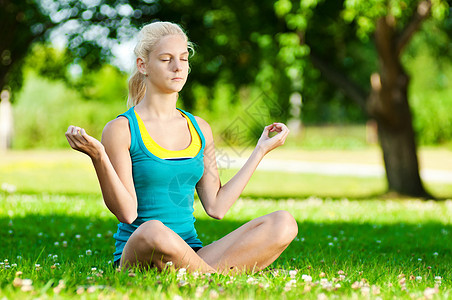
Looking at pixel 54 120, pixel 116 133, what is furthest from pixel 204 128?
pixel 54 120

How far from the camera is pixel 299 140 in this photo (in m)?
34.2

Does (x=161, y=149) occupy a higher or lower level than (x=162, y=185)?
higher

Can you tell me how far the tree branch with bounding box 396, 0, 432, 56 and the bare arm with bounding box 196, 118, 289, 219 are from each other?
874 cm

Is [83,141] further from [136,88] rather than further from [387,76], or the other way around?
[387,76]

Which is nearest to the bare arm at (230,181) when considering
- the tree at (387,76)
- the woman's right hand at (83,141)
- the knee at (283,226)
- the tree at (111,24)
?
the knee at (283,226)

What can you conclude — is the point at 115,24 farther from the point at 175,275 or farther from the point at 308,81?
the point at 175,275

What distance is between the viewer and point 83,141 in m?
3.16

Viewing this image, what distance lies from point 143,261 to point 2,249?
2.37 m

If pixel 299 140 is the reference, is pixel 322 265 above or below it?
above

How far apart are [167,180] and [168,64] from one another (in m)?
0.71

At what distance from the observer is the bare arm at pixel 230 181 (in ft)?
12.3

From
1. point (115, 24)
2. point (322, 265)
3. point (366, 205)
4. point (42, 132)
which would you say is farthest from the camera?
point (42, 132)

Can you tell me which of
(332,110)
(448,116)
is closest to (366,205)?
(448,116)

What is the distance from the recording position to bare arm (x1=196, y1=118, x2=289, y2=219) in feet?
12.3
